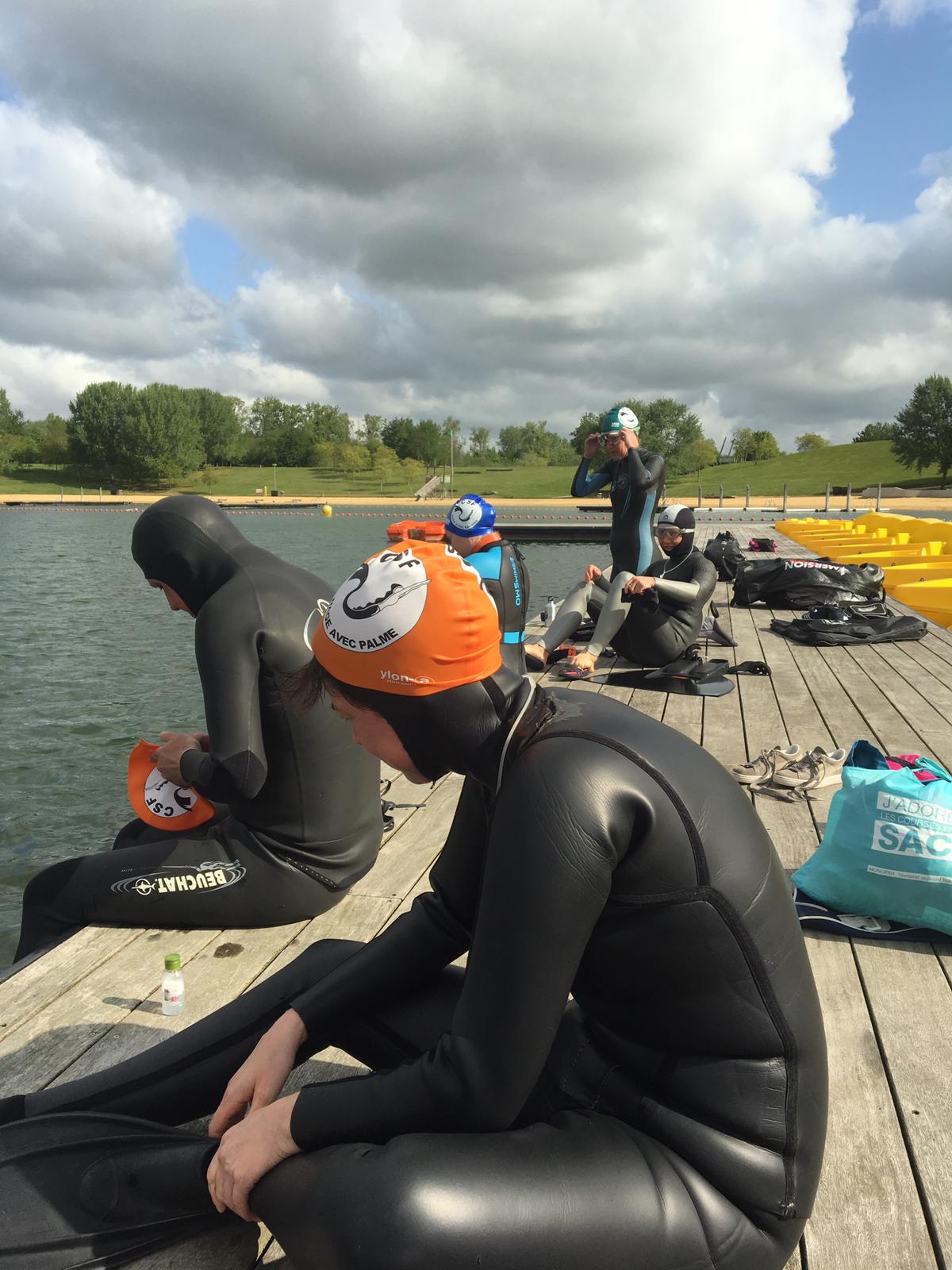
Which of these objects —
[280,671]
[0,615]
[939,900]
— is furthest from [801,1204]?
[0,615]

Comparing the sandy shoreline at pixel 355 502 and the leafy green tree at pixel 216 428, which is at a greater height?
the leafy green tree at pixel 216 428

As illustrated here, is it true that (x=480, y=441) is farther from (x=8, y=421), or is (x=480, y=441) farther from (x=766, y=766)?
(x=766, y=766)

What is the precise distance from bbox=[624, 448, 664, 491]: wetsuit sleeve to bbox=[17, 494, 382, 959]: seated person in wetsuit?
505 cm

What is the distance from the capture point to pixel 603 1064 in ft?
5.56

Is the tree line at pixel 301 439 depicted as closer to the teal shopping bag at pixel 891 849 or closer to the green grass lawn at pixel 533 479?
the green grass lawn at pixel 533 479

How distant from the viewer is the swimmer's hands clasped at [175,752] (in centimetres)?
328

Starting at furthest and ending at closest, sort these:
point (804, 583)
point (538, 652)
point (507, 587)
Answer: point (804, 583)
point (538, 652)
point (507, 587)

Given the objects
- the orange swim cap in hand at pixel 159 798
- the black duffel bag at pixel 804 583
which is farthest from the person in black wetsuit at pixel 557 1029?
the black duffel bag at pixel 804 583

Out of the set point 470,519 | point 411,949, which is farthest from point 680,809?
point 470,519

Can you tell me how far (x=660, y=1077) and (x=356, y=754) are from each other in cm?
181

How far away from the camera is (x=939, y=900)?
3.06m

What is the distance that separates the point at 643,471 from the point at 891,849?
17.2 feet

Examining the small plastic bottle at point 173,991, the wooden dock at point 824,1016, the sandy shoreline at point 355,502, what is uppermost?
the small plastic bottle at point 173,991

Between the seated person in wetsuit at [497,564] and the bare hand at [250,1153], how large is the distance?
176 inches
